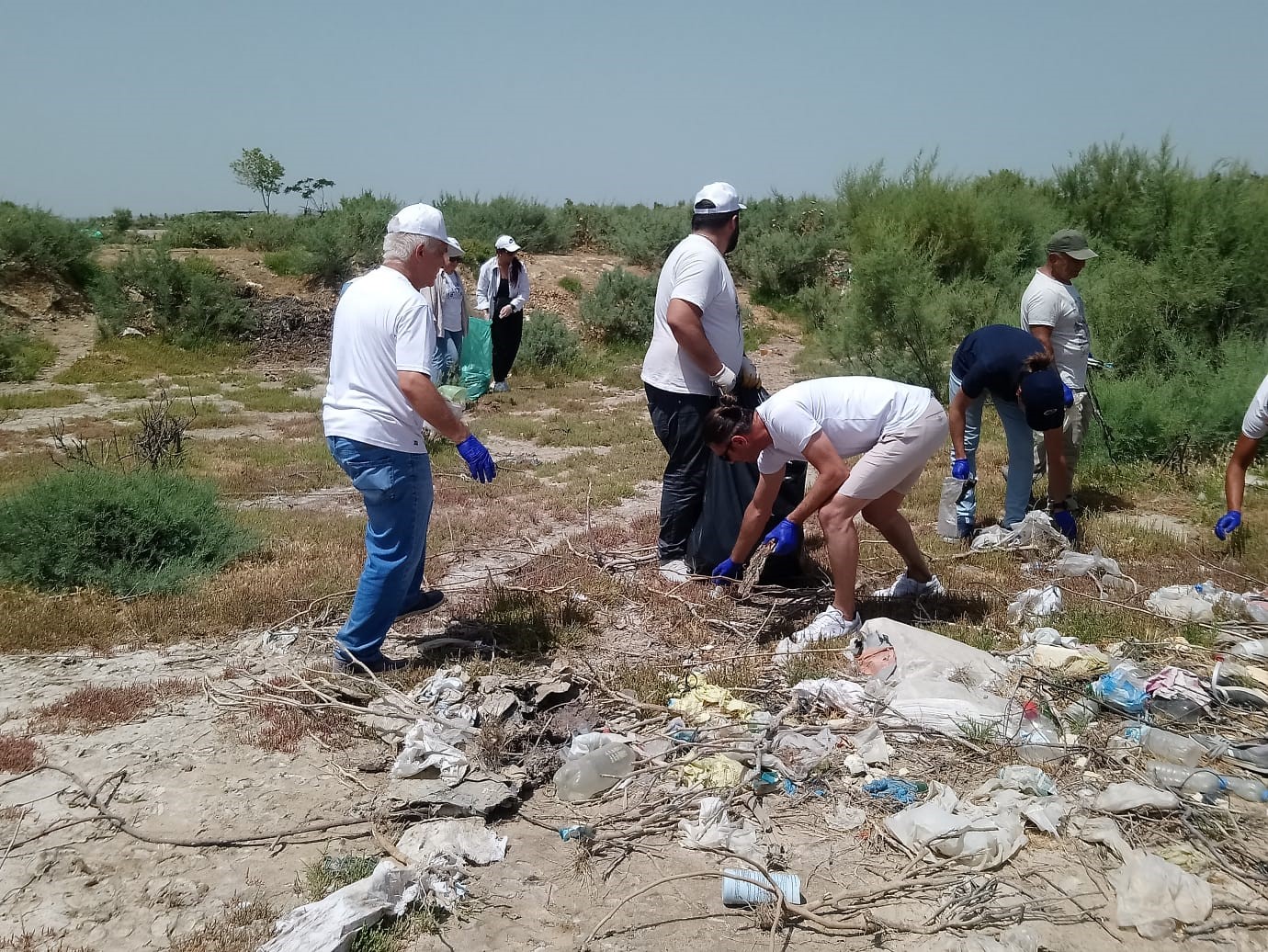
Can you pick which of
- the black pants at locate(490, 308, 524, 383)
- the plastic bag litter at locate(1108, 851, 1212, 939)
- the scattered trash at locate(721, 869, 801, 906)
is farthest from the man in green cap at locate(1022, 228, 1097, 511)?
the black pants at locate(490, 308, 524, 383)

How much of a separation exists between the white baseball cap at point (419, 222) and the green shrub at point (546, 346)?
9.91 metres

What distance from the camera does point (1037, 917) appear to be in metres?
2.65

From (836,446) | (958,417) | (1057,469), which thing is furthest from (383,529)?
(1057,469)

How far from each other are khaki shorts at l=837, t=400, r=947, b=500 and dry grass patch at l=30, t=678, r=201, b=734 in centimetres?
303

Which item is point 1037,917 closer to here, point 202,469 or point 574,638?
point 574,638

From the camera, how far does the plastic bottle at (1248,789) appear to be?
3162mm

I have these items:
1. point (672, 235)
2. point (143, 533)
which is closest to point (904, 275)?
point (143, 533)

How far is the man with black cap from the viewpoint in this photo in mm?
5445

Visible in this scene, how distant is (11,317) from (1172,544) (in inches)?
630

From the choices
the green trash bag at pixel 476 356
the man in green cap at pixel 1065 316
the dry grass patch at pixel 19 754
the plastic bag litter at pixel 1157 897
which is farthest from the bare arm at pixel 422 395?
the green trash bag at pixel 476 356

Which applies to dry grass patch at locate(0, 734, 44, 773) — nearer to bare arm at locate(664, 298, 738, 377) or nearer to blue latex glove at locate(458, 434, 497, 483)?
blue latex glove at locate(458, 434, 497, 483)

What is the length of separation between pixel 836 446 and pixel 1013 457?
2.07 m

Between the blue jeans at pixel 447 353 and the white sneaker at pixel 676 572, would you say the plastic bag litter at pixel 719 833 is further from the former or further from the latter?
the blue jeans at pixel 447 353

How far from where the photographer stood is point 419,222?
3980 mm
